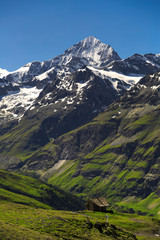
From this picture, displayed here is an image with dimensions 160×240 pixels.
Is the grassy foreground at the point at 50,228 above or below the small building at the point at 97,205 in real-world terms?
below

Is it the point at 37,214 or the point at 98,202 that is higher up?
the point at 98,202

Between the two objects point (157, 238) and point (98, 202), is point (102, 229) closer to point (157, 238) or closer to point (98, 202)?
point (157, 238)

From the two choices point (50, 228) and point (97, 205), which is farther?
point (97, 205)

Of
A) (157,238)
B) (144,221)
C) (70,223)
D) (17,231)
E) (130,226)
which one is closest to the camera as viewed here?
(17,231)

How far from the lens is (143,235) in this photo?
126500mm

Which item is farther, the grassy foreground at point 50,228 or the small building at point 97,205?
the small building at point 97,205

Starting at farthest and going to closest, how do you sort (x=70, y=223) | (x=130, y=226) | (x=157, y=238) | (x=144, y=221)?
(x=144, y=221) < (x=130, y=226) < (x=157, y=238) < (x=70, y=223)

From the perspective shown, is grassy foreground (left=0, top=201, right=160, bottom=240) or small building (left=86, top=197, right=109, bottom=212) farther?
small building (left=86, top=197, right=109, bottom=212)

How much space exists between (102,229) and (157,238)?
106 ft

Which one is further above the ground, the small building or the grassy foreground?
the small building

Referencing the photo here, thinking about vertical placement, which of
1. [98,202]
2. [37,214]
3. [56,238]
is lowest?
[56,238]

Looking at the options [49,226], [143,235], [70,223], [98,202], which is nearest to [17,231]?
[49,226]

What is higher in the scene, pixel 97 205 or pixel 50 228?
pixel 97 205

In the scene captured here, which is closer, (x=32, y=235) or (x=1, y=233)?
(x=1, y=233)
